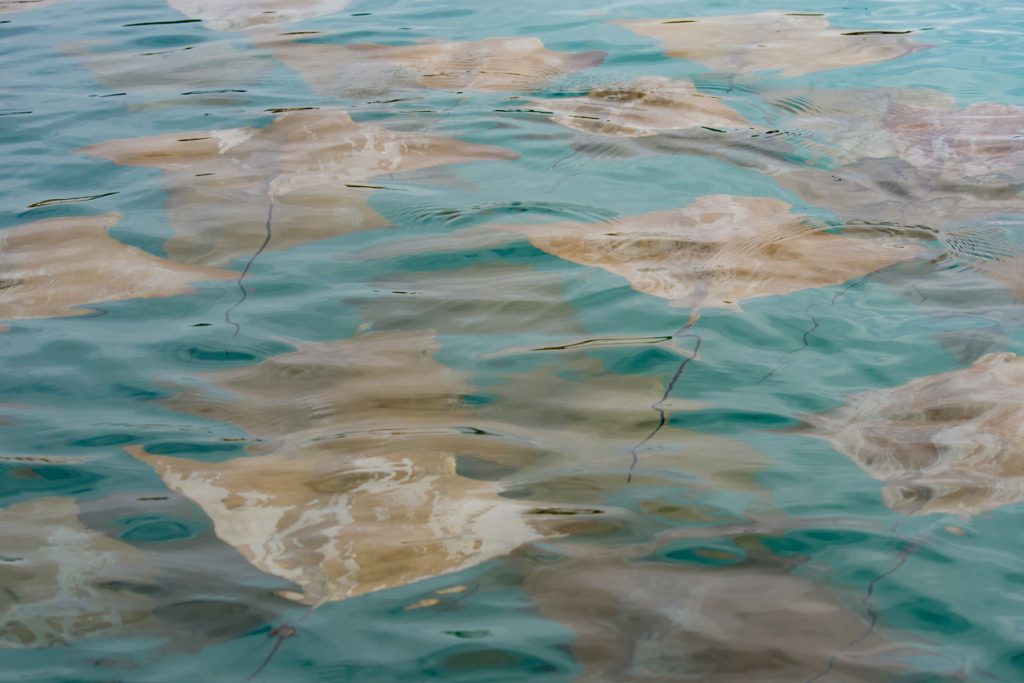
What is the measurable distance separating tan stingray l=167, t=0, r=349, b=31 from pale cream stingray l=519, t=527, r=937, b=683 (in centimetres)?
459

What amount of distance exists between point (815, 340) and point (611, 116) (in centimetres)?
173

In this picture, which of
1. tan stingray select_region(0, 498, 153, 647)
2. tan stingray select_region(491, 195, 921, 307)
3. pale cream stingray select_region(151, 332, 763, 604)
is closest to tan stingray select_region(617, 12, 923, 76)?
tan stingray select_region(491, 195, 921, 307)

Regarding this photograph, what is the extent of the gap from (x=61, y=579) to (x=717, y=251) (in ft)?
5.77

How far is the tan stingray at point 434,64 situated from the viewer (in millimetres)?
4125

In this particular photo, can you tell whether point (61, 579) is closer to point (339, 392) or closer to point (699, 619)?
point (339, 392)

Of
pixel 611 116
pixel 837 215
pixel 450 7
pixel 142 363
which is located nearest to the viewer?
pixel 142 363

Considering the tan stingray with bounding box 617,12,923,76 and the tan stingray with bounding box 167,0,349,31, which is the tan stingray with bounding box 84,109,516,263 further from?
the tan stingray with bounding box 167,0,349,31

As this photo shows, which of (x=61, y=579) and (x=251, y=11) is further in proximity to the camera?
(x=251, y=11)

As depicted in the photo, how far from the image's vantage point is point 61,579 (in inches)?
60.0

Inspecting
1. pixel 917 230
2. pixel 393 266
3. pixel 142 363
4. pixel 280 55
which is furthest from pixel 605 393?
pixel 280 55

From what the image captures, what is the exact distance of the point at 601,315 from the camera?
2357 millimetres

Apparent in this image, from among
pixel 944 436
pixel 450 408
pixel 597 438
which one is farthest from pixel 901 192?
pixel 450 408

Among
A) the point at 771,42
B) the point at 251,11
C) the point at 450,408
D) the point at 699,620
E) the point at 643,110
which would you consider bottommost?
the point at 699,620

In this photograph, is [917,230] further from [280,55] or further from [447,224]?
[280,55]
